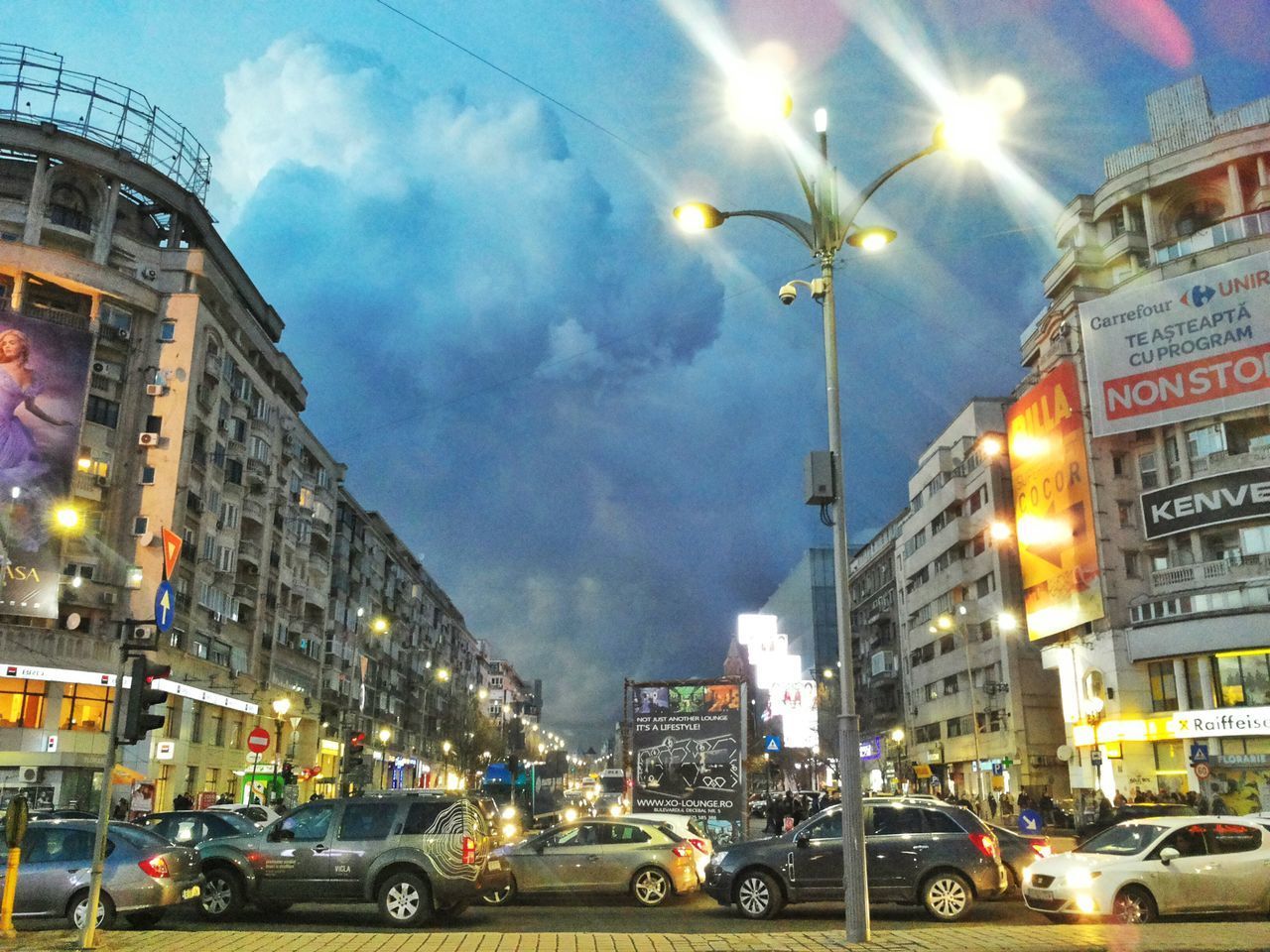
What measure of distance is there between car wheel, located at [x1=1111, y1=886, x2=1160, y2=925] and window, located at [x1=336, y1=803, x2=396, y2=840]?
1022 centimetres

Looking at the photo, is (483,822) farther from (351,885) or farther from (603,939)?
(603,939)

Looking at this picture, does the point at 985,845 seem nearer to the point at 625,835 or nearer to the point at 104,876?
the point at 625,835

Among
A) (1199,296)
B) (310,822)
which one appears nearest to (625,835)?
(310,822)

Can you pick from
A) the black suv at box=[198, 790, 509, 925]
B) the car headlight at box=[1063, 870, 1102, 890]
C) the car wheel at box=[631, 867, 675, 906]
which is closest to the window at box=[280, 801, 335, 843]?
the black suv at box=[198, 790, 509, 925]

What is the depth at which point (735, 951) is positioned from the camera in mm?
10414

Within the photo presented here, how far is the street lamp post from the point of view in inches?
433

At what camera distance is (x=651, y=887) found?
58.5ft

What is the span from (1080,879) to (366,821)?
10164mm

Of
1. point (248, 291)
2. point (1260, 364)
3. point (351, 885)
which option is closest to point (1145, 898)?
point (351, 885)

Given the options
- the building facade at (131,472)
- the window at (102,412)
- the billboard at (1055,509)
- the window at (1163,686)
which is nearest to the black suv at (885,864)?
the building facade at (131,472)

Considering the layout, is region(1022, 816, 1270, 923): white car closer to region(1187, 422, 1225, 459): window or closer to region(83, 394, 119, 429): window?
region(1187, 422, 1225, 459): window

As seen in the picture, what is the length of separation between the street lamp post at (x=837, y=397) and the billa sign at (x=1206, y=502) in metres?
41.6

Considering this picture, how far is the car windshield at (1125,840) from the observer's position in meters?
14.5

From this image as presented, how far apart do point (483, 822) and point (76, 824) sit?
560 cm
